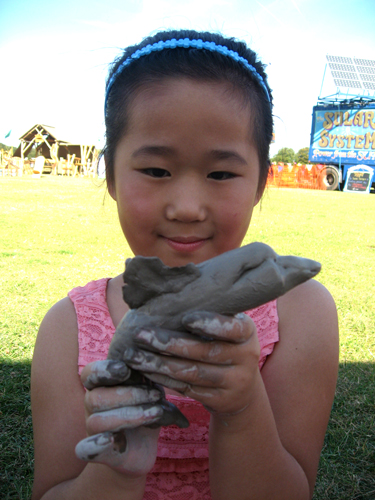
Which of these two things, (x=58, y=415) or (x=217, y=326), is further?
(x=58, y=415)

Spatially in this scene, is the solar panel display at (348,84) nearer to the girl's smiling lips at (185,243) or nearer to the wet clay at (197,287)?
the girl's smiling lips at (185,243)

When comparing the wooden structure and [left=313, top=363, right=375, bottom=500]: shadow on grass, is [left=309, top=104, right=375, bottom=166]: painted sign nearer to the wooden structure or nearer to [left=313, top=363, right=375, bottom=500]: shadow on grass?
the wooden structure

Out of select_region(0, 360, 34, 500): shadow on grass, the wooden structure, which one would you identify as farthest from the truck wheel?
select_region(0, 360, 34, 500): shadow on grass

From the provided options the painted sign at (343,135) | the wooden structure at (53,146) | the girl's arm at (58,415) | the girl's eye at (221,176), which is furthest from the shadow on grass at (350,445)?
the wooden structure at (53,146)

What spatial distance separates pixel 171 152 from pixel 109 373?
0.91m

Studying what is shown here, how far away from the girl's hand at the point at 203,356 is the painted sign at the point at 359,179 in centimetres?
2854

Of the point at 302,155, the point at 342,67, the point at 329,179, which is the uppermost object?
the point at 342,67

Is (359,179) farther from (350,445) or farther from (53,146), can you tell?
(350,445)

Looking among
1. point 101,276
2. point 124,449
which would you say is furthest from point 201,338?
point 101,276

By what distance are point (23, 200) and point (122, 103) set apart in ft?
44.5

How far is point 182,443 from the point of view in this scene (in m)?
1.97

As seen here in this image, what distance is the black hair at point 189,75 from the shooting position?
180cm

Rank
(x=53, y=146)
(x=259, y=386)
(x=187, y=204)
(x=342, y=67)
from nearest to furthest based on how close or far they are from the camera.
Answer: (x=259, y=386), (x=187, y=204), (x=342, y=67), (x=53, y=146)

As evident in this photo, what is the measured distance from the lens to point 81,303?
7.40 ft
